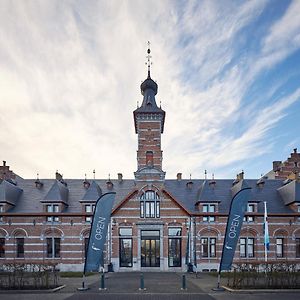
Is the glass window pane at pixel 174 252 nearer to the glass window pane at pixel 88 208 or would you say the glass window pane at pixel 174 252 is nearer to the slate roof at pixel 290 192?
the glass window pane at pixel 88 208

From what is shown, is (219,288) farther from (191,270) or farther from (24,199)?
(24,199)

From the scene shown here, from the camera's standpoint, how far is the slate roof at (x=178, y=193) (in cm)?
3500

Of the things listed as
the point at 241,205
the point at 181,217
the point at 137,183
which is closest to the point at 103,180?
the point at 137,183

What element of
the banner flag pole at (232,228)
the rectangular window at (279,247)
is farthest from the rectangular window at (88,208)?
the rectangular window at (279,247)

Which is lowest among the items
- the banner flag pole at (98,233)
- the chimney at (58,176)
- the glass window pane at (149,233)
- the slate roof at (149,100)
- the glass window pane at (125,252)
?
the glass window pane at (125,252)

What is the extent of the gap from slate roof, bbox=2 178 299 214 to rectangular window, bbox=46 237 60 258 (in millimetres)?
3197

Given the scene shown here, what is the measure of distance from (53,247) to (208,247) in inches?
619

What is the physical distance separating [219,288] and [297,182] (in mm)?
19990

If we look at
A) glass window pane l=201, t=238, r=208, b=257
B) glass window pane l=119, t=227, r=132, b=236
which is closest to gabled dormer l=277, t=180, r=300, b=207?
glass window pane l=201, t=238, r=208, b=257

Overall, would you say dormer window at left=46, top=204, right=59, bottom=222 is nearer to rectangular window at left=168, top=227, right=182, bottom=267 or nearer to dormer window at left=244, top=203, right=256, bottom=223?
rectangular window at left=168, top=227, right=182, bottom=267

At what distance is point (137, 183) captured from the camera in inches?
1357

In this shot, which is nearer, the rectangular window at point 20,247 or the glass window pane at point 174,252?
the glass window pane at point 174,252

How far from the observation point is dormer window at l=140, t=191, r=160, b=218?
1347 inches

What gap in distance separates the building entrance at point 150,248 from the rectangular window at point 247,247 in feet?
28.3
